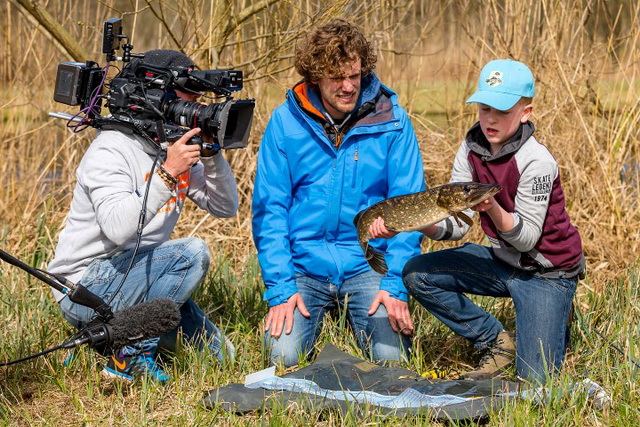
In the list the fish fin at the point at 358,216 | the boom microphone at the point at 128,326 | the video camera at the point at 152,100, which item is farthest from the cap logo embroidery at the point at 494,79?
the boom microphone at the point at 128,326

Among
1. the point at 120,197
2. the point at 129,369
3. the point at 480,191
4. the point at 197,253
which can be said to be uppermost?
the point at 480,191

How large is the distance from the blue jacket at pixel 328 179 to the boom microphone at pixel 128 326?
2.72 feet

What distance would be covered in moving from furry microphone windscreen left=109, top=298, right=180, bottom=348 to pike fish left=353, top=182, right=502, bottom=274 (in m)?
0.91

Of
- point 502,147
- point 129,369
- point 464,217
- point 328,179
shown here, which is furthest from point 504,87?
point 129,369

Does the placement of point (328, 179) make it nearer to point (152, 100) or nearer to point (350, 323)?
point (350, 323)

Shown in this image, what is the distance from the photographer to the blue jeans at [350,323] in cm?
406

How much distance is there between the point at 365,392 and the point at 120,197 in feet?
4.11

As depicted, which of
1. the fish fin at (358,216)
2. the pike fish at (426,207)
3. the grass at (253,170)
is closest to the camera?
the pike fish at (426,207)

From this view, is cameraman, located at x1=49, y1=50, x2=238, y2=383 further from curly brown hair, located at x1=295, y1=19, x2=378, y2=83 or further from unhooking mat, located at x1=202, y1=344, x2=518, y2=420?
curly brown hair, located at x1=295, y1=19, x2=378, y2=83

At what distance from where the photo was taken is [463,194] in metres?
3.38

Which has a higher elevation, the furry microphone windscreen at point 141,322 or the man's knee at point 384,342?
the furry microphone windscreen at point 141,322

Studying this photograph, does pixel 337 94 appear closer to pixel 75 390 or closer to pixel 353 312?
pixel 353 312

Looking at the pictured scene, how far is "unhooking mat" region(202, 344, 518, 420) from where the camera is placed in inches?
132

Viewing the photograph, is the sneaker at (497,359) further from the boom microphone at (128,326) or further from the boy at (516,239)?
the boom microphone at (128,326)
